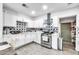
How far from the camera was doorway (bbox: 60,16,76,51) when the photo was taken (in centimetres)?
127

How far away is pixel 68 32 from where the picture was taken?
4.30 feet

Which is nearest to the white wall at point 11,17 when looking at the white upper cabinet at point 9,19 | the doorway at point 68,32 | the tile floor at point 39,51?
the white upper cabinet at point 9,19

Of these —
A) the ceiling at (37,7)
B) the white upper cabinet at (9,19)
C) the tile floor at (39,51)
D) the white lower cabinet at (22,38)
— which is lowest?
the tile floor at (39,51)

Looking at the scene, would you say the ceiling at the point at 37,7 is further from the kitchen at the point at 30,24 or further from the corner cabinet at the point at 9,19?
the corner cabinet at the point at 9,19

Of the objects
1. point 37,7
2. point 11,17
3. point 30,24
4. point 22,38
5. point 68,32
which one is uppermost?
point 37,7

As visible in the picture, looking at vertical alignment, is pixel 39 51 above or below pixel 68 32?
below

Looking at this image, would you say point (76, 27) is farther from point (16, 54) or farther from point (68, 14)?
point (16, 54)

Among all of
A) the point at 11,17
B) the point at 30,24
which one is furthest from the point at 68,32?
the point at 11,17

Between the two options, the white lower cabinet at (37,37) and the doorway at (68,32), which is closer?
the doorway at (68,32)

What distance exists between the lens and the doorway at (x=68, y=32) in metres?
1.27

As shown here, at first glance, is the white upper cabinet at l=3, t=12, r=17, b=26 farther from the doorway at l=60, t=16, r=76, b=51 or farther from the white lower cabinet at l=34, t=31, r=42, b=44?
the doorway at l=60, t=16, r=76, b=51

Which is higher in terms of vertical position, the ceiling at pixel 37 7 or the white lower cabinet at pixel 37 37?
the ceiling at pixel 37 7

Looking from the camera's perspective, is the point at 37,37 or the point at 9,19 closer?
the point at 9,19

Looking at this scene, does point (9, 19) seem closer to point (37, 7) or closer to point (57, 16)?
point (37, 7)
